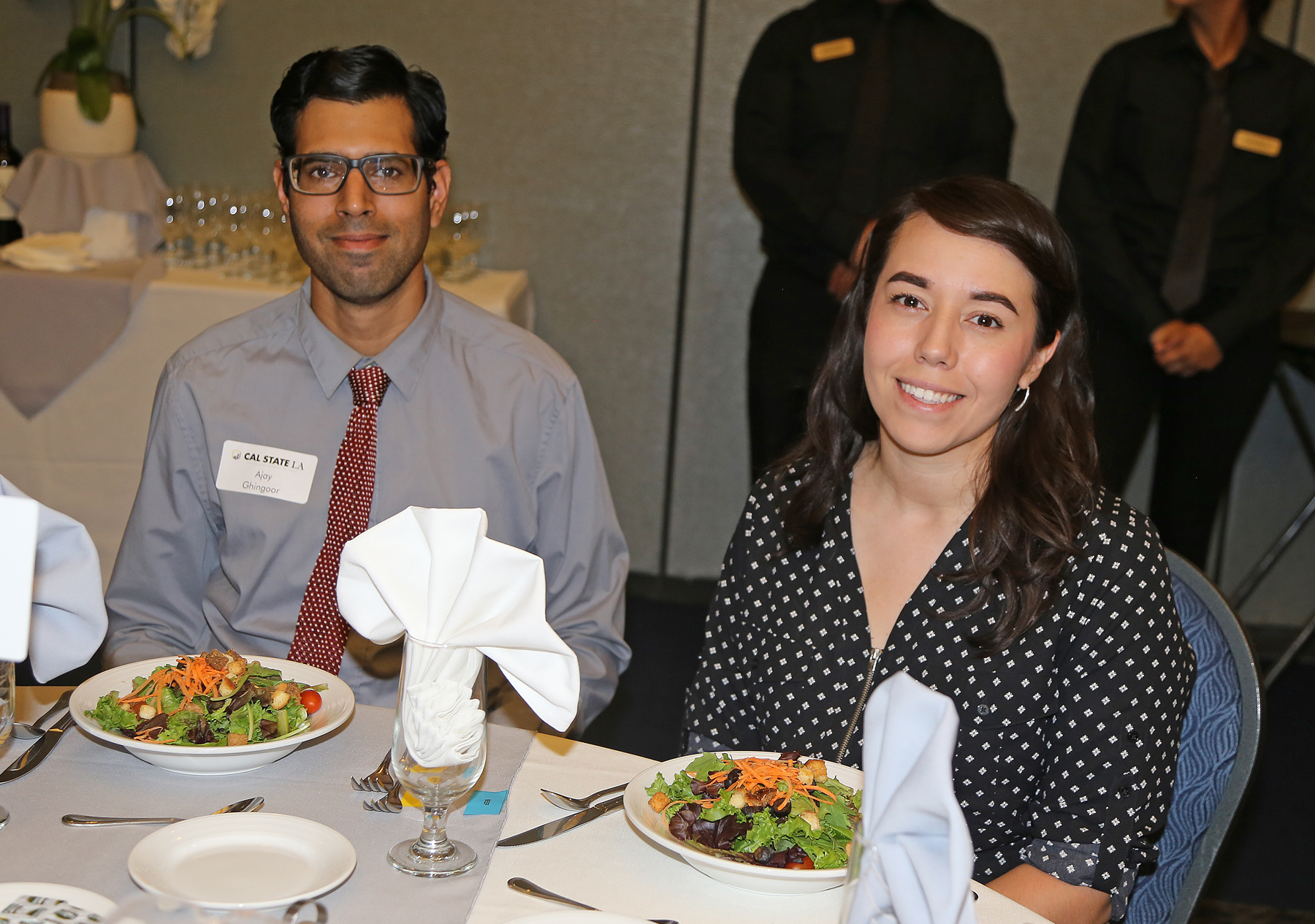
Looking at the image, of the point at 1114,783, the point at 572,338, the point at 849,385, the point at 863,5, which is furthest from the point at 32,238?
the point at 1114,783

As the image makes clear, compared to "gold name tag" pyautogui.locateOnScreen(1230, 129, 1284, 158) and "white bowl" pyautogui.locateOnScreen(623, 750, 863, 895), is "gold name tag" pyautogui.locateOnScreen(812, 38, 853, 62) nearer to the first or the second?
"gold name tag" pyautogui.locateOnScreen(1230, 129, 1284, 158)

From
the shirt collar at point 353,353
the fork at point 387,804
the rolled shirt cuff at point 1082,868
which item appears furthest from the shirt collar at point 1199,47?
the fork at point 387,804

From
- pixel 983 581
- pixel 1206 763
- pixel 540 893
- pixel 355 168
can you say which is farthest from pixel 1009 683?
pixel 355 168

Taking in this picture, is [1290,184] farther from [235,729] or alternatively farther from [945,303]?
[235,729]

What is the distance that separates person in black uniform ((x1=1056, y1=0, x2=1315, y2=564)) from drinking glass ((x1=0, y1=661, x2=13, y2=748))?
3.18 m

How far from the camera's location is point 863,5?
12.8 feet

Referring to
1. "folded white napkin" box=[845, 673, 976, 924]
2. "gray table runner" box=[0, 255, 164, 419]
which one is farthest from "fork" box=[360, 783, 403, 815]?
"gray table runner" box=[0, 255, 164, 419]

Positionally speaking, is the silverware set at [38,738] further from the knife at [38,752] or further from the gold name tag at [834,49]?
the gold name tag at [834,49]

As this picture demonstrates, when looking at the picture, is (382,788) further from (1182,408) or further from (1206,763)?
(1182,408)

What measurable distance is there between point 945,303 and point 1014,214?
14cm

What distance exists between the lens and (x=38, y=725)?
4.48 feet

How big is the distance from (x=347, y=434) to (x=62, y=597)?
0.83 m

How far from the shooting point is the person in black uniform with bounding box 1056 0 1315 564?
371cm

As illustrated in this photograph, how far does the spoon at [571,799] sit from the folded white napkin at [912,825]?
1.32 feet
